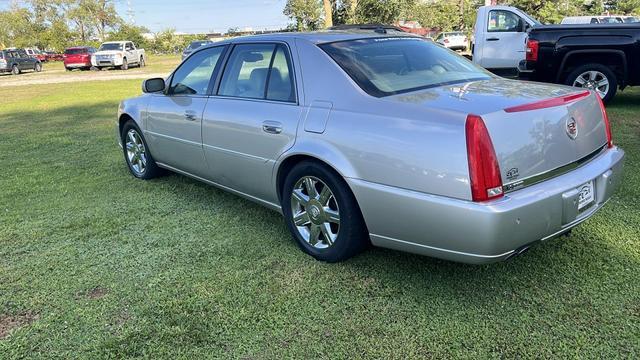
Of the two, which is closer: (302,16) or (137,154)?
(137,154)

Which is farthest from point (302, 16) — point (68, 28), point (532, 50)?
point (68, 28)

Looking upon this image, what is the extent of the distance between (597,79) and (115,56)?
29444 mm

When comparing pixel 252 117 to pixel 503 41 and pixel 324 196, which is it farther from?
pixel 503 41

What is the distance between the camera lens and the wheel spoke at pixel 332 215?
3332mm

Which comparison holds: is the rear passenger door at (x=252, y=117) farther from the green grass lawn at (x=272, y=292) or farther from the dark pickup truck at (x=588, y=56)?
the dark pickup truck at (x=588, y=56)

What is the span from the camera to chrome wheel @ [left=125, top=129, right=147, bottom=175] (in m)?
5.57

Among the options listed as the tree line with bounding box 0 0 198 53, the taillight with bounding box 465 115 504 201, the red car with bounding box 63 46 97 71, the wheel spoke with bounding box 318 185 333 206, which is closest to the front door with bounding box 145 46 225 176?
the wheel spoke with bounding box 318 185 333 206

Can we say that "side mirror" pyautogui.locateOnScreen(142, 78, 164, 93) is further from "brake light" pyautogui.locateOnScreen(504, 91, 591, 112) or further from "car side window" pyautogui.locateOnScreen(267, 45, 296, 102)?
"brake light" pyautogui.locateOnScreen(504, 91, 591, 112)

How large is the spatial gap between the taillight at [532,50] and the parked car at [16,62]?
107 feet

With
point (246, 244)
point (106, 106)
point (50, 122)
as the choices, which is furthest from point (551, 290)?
point (106, 106)

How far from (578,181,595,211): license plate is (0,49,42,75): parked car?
118ft

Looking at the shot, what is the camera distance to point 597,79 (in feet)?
27.8

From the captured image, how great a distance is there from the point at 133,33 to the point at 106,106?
59.2 metres

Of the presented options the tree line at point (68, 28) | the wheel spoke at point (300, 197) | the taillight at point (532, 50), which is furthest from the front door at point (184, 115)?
the tree line at point (68, 28)
